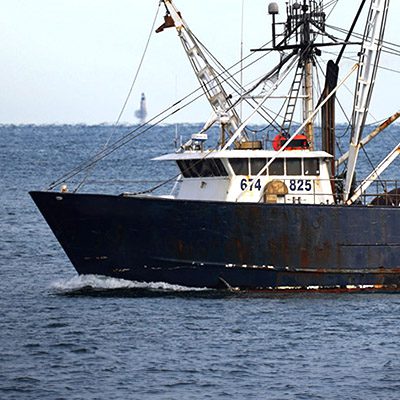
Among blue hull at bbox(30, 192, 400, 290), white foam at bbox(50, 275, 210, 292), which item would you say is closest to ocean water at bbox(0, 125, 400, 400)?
white foam at bbox(50, 275, 210, 292)

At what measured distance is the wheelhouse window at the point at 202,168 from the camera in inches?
1399

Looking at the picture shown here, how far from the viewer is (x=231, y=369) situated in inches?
1069

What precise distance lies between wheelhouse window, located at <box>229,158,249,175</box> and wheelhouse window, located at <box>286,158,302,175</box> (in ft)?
3.77

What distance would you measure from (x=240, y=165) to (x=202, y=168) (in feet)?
4.04

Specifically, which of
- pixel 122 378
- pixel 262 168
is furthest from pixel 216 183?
pixel 122 378

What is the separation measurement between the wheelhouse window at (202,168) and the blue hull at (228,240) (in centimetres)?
184

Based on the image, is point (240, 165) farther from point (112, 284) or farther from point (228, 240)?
point (112, 284)

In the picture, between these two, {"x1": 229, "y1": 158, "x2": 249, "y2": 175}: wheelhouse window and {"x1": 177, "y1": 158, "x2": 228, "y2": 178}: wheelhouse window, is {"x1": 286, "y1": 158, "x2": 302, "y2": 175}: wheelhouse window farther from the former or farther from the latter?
{"x1": 177, "y1": 158, "x2": 228, "y2": 178}: wheelhouse window

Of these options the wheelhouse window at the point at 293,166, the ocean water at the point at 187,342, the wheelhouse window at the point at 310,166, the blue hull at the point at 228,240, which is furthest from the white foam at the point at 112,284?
the wheelhouse window at the point at 310,166

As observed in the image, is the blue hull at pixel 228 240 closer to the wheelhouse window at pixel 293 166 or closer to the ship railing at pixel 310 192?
the ship railing at pixel 310 192

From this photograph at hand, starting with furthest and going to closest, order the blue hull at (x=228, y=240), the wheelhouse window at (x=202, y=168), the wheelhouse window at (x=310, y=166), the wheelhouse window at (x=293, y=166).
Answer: the wheelhouse window at (x=310, y=166) → the wheelhouse window at (x=293, y=166) → the wheelhouse window at (x=202, y=168) → the blue hull at (x=228, y=240)

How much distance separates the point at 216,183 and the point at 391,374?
34.2ft

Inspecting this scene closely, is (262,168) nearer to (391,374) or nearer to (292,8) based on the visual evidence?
(292,8)

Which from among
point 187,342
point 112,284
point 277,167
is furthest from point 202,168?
point 187,342
